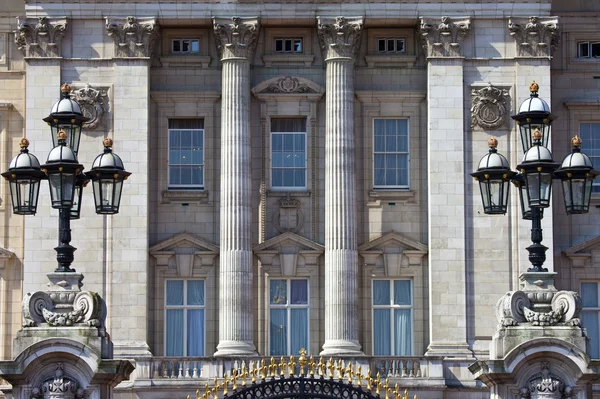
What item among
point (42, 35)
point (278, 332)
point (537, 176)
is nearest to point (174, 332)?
point (278, 332)

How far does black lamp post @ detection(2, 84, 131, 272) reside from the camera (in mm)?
34094

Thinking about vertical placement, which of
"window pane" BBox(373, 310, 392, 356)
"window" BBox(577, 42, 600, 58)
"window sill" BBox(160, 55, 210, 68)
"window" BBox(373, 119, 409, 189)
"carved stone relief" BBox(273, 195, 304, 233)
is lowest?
"window pane" BBox(373, 310, 392, 356)

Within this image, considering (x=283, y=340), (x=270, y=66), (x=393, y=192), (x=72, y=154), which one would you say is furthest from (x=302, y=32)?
(x=72, y=154)

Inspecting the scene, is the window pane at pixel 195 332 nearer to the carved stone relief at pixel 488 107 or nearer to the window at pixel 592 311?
the carved stone relief at pixel 488 107

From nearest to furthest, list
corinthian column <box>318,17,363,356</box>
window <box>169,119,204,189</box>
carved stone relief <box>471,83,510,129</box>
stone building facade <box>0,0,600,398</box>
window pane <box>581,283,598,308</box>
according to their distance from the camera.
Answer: corinthian column <box>318,17,363,356</box>, stone building facade <box>0,0,600,398</box>, carved stone relief <box>471,83,510,129</box>, window pane <box>581,283,598,308</box>, window <box>169,119,204,189</box>

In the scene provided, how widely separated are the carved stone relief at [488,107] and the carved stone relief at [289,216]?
5.67 m

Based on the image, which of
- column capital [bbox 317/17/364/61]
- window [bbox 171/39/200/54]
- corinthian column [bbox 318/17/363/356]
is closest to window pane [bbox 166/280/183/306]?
corinthian column [bbox 318/17/363/356]

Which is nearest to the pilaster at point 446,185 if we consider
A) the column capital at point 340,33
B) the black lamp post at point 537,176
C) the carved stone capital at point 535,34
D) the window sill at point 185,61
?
the carved stone capital at point 535,34

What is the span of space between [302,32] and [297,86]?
65.6 inches

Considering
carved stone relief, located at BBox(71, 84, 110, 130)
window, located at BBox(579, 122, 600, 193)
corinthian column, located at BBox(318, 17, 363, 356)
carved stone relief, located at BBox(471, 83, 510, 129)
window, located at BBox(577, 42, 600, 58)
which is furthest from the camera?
window, located at BBox(577, 42, 600, 58)

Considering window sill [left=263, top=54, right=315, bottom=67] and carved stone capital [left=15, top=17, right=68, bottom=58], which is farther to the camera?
window sill [left=263, top=54, right=315, bottom=67]

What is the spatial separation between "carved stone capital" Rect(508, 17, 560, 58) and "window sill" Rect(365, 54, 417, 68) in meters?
3.12

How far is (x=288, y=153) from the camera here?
189 feet

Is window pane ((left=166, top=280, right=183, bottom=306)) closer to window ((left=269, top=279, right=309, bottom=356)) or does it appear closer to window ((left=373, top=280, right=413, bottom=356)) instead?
window ((left=269, top=279, right=309, bottom=356))
